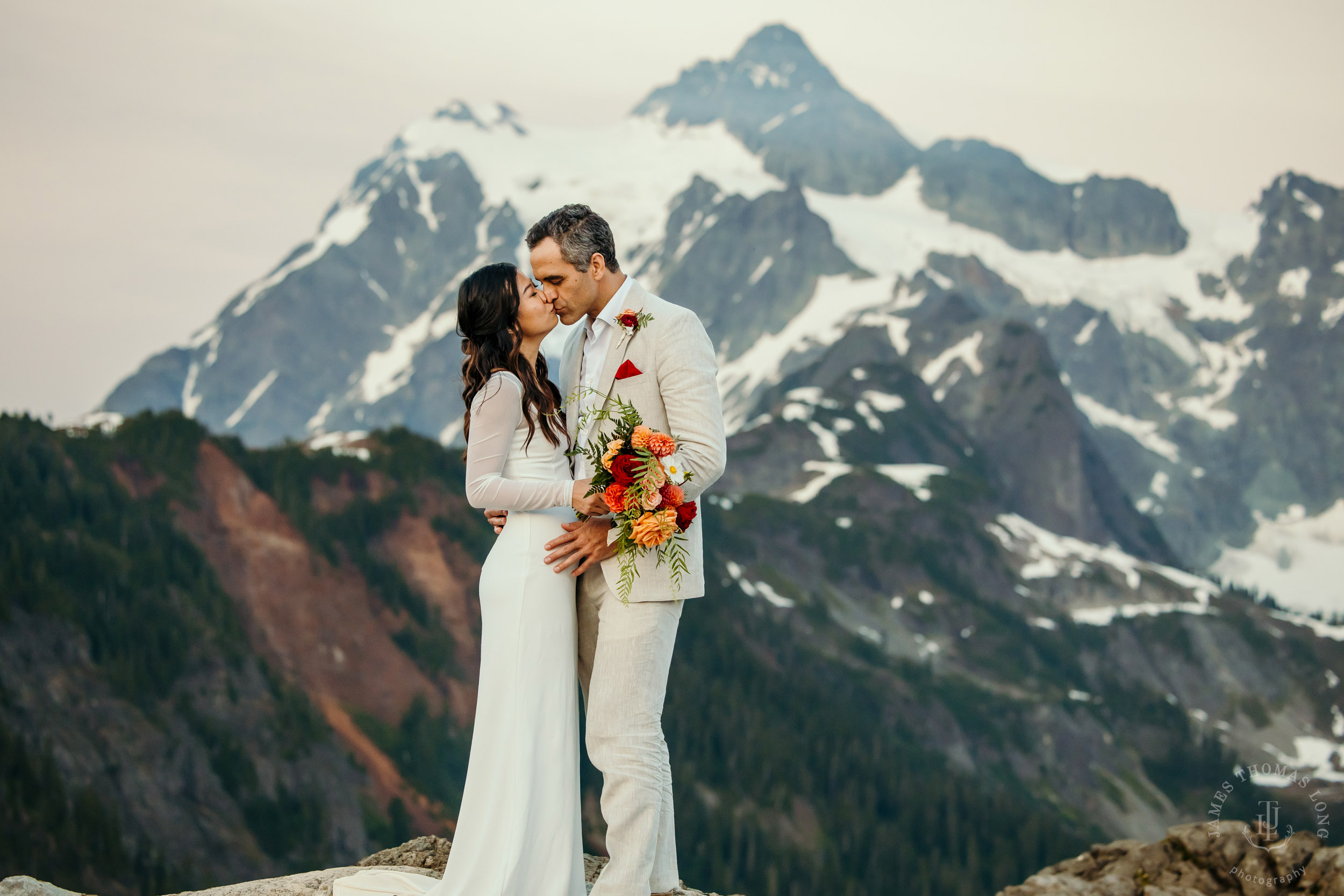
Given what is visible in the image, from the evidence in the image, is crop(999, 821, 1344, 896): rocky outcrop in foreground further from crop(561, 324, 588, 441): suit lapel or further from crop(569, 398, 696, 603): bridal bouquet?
crop(561, 324, 588, 441): suit lapel

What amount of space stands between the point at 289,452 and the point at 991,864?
61.7 metres

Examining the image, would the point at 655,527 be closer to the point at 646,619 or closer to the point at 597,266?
the point at 646,619

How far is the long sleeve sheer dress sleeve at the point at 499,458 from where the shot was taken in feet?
27.4

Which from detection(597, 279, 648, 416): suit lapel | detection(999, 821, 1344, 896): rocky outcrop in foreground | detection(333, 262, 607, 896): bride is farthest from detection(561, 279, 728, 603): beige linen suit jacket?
detection(999, 821, 1344, 896): rocky outcrop in foreground

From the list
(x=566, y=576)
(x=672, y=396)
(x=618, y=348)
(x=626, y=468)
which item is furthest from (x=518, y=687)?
(x=618, y=348)

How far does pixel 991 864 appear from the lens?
102 m

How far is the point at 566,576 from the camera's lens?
8.60 m

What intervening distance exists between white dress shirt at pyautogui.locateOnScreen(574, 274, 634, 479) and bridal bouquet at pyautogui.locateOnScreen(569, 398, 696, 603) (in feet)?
1.04

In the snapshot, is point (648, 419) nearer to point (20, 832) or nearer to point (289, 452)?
point (20, 832)

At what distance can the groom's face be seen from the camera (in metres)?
8.09

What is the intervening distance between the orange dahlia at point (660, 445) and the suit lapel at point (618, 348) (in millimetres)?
541

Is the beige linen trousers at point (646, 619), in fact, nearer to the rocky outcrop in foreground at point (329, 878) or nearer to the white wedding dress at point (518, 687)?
the white wedding dress at point (518, 687)

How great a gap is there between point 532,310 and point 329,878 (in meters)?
4.76

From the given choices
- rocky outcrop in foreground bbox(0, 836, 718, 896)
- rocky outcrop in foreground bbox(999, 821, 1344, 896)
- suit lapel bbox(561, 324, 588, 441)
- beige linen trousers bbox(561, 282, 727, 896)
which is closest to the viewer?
beige linen trousers bbox(561, 282, 727, 896)
